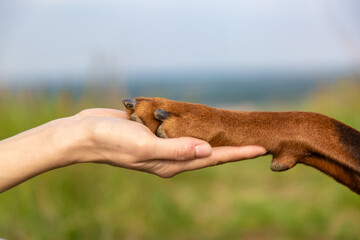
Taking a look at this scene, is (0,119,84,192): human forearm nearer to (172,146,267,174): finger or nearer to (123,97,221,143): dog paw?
(123,97,221,143): dog paw

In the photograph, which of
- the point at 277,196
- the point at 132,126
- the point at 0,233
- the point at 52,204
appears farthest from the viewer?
the point at 277,196

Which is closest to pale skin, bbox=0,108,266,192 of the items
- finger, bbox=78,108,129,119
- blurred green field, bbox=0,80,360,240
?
finger, bbox=78,108,129,119

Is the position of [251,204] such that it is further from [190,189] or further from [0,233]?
[0,233]

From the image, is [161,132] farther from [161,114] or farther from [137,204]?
[137,204]

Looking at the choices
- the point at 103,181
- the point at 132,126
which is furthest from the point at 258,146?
the point at 103,181

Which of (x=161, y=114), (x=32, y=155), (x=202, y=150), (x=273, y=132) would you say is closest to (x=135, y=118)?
(x=161, y=114)

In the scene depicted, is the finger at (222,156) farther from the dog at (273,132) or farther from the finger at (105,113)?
the finger at (105,113)

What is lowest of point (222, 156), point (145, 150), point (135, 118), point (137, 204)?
point (137, 204)

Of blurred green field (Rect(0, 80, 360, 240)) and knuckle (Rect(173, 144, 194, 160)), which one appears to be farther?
blurred green field (Rect(0, 80, 360, 240))
